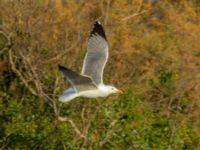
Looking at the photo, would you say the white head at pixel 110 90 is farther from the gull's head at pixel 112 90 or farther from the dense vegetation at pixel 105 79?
the dense vegetation at pixel 105 79

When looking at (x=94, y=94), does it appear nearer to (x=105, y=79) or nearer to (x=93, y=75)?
(x=93, y=75)

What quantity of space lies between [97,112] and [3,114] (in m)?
1.06

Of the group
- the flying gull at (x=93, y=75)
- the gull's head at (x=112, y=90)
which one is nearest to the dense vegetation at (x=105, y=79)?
the gull's head at (x=112, y=90)

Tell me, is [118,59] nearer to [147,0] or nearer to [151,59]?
[151,59]

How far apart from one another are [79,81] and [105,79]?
1636 millimetres

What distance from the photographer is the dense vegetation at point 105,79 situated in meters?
10.3

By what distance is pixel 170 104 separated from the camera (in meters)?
11.4

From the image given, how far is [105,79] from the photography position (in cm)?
1091

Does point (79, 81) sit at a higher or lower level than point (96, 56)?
lower

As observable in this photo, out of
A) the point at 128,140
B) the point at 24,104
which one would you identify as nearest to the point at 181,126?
the point at 128,140

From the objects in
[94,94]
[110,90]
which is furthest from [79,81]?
[110,90]

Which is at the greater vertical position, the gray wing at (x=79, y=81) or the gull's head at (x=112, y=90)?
the gray wing at (x=79, y=81)

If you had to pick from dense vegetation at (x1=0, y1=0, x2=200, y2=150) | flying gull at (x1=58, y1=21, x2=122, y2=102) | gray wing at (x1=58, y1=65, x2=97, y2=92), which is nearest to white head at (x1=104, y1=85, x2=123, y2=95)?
flying gull at (x1=58, y1=21, x2=122, y2=102)

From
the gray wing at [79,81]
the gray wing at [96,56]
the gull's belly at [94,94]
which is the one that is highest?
the gray wing at [96,56]
